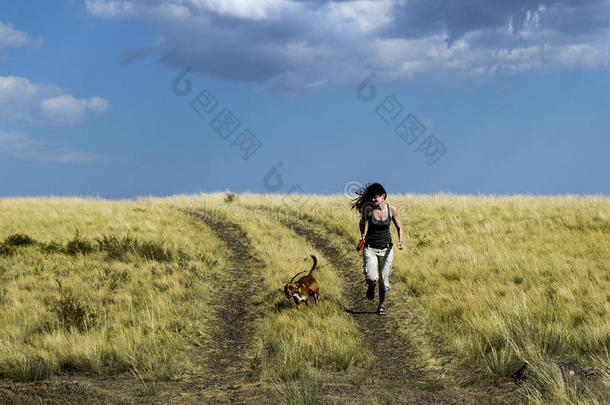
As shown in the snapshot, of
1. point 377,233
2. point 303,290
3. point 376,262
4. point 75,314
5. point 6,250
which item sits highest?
point 6,250

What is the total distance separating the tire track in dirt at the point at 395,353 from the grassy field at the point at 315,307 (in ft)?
0.45

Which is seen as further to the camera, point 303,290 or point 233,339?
point 303,290

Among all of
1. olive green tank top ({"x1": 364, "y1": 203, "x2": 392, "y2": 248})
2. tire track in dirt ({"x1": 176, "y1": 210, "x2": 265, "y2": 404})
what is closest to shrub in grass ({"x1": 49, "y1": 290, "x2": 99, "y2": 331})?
tire track in dirt ({"x1": 176, "y1": 210, "x2": 265, "y2": 404})

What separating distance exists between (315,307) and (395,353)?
2.15 metres

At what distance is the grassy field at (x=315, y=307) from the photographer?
6605 millimetres

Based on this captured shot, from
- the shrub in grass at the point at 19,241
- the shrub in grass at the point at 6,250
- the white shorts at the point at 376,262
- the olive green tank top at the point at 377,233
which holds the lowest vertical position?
the white shorts at the point at 376,262

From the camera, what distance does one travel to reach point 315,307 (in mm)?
9633

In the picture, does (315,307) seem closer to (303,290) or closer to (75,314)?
(303,290)

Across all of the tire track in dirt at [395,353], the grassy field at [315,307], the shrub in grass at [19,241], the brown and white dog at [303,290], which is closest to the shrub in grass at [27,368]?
A: the grassy field at [315,307]

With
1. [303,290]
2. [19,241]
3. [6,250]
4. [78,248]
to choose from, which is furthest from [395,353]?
[19,241]

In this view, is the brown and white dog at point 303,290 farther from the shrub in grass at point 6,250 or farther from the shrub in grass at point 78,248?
the shrub in grass at point 6,250

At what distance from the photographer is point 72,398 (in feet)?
17.4

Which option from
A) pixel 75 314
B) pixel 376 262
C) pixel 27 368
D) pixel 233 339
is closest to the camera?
pixel 27 368

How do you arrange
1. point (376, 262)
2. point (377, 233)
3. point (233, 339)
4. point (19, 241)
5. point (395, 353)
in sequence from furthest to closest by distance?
point (19, 241) < point (376, 262) < point (377, 233) < point (233, 339) < point (395, 353)
